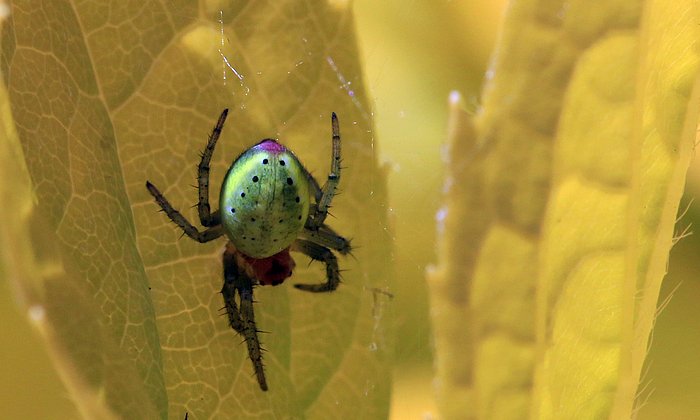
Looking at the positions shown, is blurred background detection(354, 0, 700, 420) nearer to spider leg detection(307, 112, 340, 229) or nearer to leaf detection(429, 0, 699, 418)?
spider leg detection(307, 112, 340, 229)

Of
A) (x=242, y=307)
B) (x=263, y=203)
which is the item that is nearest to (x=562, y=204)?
(x=242, y=307)

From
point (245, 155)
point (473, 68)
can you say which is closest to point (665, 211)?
point (245, 155)

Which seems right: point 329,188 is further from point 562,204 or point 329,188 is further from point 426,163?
point 562,204

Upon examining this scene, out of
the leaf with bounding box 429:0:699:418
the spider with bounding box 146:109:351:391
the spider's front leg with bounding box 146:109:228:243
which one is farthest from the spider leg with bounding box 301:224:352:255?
the leaf with bounding box 429:0:699:418

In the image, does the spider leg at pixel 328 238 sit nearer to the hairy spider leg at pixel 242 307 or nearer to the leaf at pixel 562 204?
the hairy spider leg at pixel 242 307

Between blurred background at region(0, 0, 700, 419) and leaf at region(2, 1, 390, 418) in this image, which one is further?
blurred background at region(0, 0, 700, 419)

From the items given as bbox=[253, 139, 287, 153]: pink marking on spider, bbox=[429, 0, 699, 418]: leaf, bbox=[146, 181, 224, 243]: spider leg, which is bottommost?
bbox=[429, 0, 699, 418]: leaf
